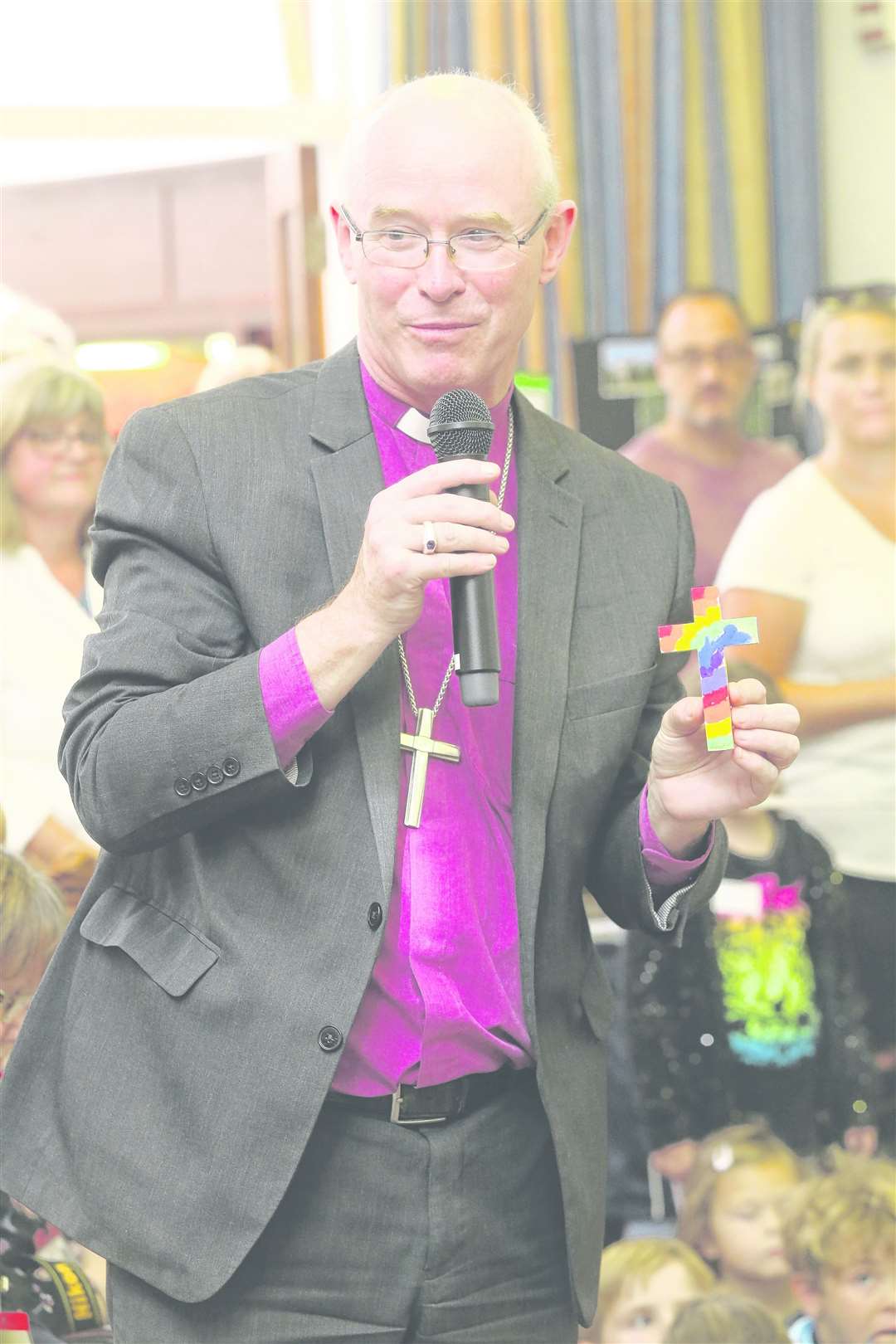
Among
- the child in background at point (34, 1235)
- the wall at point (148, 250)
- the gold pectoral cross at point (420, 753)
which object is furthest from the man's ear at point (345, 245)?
the child in background at point (34, 1235)

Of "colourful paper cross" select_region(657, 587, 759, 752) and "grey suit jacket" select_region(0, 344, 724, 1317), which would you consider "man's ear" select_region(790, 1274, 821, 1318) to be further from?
"colourful paper cross" select_region(657, 587, 759, 752)

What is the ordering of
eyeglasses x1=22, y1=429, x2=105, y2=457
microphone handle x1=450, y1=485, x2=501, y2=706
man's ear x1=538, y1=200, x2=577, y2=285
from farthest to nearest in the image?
eyeglasses x1=22, y1=429, x2=105, y2=457 < man's ear x1=538, y1=200, x2=577, y2=285 < microphone handle x1=450, y1=485, x2=501, y2=706

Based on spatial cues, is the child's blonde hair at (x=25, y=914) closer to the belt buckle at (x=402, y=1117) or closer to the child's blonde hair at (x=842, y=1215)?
the belt buckle at (x=402, y=1117)

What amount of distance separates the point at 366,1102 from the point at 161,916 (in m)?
0.27

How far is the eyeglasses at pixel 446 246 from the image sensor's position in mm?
1467

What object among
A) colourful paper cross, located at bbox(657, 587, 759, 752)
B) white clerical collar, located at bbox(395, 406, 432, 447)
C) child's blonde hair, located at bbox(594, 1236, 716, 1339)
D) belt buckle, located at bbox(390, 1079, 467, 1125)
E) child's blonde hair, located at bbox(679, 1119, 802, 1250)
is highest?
white clerical collar, located at bbox(395, 406, 432, 447)

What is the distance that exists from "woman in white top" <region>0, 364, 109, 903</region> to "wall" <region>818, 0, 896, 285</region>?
64.4 inches

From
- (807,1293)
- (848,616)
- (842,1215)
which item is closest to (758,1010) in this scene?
(842,1215)

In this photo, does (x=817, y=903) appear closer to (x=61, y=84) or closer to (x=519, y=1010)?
(x=519, y=1010)

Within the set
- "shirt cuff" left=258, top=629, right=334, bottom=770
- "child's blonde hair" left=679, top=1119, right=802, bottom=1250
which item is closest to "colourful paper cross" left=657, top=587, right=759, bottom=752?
"shirt cuff" left=258, top=629, right=334, bottom=770

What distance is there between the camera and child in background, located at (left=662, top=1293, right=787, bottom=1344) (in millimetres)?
2766

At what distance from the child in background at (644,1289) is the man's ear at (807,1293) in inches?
6.1

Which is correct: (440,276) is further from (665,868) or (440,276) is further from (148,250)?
(148,250)

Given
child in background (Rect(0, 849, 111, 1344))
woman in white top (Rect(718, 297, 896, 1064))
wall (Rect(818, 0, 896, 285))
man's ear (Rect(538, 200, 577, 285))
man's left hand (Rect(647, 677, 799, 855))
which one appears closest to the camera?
man's left hand (Rect(647, 677, 799, 855))
